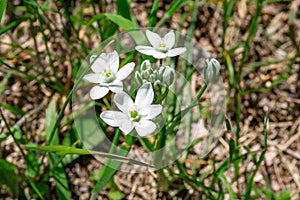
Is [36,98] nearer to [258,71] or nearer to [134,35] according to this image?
[134,35]

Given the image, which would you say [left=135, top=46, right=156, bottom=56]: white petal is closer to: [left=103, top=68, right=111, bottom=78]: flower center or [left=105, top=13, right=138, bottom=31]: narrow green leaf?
[left=103, top=68, right=111, bottom=78]: flower center

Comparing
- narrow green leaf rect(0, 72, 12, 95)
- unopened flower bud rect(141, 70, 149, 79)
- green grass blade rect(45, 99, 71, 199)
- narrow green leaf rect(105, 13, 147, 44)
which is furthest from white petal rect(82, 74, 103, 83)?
narrow green leaf rect(0, 72, 12, 95)

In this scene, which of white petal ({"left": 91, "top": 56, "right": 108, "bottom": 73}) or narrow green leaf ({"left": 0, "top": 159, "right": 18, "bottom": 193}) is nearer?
white petal ({"left": 91, "top": 56, "right": 108, "bottom": 73})

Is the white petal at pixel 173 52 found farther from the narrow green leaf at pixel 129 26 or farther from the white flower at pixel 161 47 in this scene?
the narrow green leaf at pixel 129 26

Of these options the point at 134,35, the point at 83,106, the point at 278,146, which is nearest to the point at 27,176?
Result: the point at 83,106

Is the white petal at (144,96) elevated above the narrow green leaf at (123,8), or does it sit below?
below

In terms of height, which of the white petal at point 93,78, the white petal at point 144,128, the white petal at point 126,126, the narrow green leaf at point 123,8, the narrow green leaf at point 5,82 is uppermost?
the narrow green leaf at point 123,8

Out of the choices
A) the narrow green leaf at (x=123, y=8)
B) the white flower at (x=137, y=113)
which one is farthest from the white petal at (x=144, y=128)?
the narrow green leaf at (x=123, y=8)
